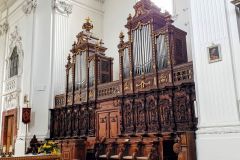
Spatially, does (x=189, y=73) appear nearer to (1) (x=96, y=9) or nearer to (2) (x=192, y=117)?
(2) (x=192, y=117)

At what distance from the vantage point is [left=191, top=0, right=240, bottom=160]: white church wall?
5445 millimetres

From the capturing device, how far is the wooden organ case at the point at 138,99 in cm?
710

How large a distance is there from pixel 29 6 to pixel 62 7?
1.57m

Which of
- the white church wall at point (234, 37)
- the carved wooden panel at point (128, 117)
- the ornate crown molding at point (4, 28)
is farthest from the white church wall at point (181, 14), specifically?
the ornate crown molding at point (4, 28)

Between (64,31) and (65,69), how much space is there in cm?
176

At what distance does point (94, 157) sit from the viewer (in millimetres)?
8703

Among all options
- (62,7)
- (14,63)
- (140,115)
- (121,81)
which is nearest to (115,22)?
(62,7)

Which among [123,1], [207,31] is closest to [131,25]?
[207,31]

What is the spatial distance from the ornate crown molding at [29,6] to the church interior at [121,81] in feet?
0.29

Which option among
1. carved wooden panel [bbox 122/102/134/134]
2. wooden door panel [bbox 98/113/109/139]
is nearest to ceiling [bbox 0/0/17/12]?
wooden door panel [bbox 98/113/109/139]

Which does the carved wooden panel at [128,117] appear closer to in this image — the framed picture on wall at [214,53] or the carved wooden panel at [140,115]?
the carved wooden panel at [140,115]

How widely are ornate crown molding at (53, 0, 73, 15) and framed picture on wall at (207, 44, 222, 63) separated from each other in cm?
848

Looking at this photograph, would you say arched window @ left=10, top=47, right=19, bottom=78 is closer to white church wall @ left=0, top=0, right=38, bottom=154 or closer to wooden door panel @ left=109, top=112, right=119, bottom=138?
white church wall @ left=0, top=0, right=38, bottom=154

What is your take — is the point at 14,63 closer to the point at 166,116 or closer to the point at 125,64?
the point at 125,64
